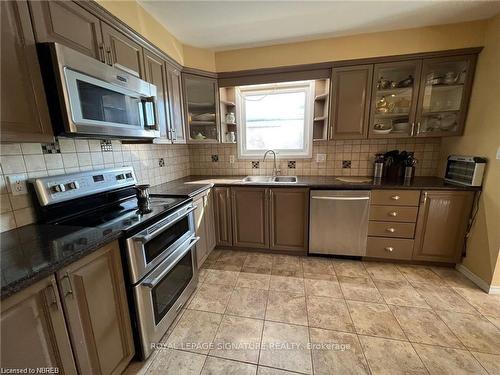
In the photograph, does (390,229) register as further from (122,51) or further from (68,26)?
(68,26)

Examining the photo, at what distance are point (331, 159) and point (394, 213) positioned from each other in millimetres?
972

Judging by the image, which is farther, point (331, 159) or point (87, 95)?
point (331, 159)

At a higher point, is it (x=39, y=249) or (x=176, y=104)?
(x=176, y=104)

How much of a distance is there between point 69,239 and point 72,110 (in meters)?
0.65

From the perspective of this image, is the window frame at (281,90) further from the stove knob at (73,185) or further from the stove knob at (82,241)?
the stove knob at (82,241)

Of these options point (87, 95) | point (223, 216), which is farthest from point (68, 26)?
point (223, 216)

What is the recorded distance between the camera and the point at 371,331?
1.55m

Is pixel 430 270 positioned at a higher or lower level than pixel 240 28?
lower

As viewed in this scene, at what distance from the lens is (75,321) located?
96 cm

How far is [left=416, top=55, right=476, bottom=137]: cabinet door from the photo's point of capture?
216cm

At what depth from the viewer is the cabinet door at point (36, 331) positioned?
0.73m

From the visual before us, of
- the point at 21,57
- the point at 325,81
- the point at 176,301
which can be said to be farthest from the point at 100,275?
the point at 325,81

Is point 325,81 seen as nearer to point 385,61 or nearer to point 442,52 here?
point 385,61

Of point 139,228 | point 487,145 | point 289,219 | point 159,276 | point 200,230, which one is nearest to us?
point 139,228
